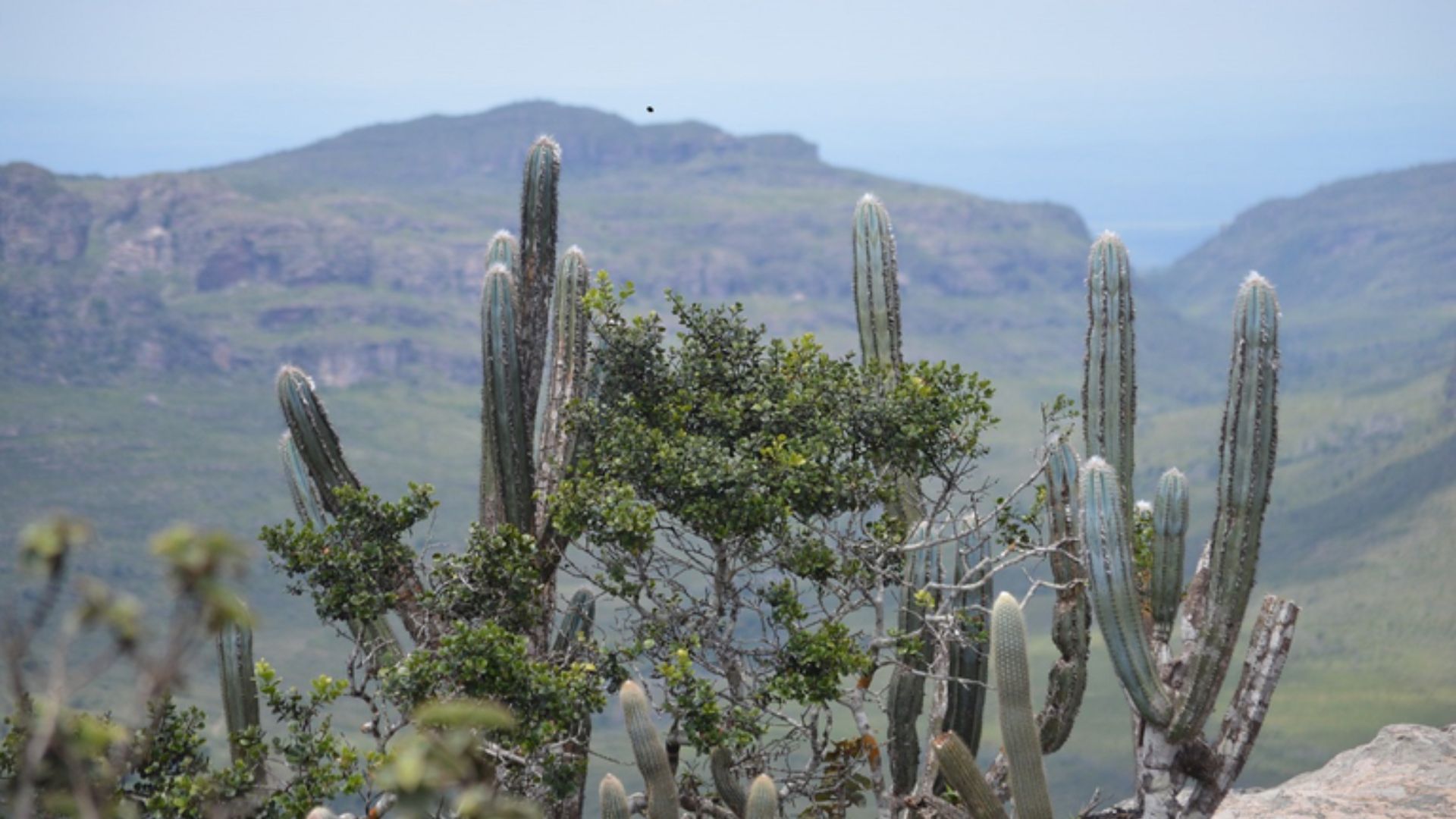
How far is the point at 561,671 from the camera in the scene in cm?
1483

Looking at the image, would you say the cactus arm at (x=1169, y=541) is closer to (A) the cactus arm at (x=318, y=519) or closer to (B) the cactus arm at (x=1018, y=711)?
(B) the cactus arm at (x=1018, y=711)

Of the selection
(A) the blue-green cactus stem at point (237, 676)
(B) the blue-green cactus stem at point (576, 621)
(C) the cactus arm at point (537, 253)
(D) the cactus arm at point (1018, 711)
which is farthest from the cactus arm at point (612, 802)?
(C) the cactus arm at point (537, 253)

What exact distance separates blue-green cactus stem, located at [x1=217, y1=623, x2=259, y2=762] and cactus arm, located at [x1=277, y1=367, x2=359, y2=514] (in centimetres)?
165

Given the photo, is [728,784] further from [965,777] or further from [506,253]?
[506,253]

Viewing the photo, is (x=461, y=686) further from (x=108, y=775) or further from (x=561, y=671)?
(x=108, y=775)

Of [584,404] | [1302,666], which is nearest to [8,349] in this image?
[1302,666]

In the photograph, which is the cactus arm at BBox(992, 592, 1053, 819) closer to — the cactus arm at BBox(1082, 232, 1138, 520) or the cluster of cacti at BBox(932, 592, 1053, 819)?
the cluster of cacti at BBox(932, 592, 1053, 819)

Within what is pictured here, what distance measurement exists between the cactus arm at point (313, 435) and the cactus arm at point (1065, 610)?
24.2 ft

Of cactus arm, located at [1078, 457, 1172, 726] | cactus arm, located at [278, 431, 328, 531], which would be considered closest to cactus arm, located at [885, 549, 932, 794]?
cactus arm, located at [1078, 457, 1172, 726]

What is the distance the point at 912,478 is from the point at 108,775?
34.3 ft

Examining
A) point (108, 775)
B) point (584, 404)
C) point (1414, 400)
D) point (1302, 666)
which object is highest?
point (584, 404)

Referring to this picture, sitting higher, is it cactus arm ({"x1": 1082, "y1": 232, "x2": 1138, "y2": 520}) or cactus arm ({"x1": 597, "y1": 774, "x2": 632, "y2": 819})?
cactus arm ({"x1": 1082, "y1": 232, "x2": 1138, "y2": 520})

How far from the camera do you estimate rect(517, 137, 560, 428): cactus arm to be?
1822 cm

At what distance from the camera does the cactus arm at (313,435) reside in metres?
16.9
